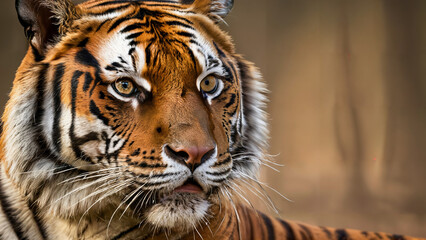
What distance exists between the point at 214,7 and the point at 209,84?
29 centimetres

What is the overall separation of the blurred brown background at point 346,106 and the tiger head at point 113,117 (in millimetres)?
895

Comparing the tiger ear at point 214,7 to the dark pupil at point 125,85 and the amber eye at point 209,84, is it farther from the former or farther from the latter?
the dark pupil at point 125,85

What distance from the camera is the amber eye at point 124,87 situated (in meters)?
1.05

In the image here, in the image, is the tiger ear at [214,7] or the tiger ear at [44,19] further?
the tiger ear at [214,7]

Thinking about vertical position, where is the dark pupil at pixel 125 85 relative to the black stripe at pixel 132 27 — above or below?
below

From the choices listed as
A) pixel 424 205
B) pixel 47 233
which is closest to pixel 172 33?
pixel 47 233

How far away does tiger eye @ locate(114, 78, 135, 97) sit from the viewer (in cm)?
105

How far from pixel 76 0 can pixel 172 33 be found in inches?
18.3

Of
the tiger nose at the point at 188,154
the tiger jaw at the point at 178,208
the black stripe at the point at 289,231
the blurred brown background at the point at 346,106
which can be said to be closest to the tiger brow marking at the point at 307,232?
the black stripe at the point at 289,231

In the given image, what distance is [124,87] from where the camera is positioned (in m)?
1.05

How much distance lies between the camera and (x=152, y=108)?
1.03 m

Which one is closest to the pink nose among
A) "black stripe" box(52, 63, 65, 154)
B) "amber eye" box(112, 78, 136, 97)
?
"amber eye" box(112, 78, 136, 97)

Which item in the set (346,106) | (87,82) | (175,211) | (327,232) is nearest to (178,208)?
(175,211)

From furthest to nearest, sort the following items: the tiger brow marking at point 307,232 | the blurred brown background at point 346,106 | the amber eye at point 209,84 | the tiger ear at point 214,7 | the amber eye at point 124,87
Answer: the blurred brown background at point 346,106
the tiger brow marking at point 307,232
the tiger ear at point 214,7
the amber eye at point 209,84
the amber eye at point 124,87
